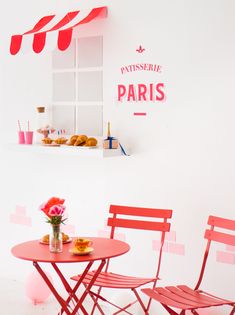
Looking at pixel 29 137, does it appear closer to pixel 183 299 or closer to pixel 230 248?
pixel 230 248

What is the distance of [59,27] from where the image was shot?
5.30 m

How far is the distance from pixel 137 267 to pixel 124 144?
100 cm

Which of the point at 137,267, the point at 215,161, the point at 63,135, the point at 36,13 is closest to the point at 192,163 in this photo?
the point at 215,161

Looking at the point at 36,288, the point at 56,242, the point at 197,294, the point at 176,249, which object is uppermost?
the point at 56,242

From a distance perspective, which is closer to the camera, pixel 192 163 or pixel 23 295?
pixel 192 163

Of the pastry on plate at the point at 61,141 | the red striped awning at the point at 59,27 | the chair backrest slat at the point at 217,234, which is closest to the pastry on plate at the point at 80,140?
the pastry on plate at the point at 61,141

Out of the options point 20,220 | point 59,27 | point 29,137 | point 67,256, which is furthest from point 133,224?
point 59,27

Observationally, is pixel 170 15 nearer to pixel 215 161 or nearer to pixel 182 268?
pixel 215 161

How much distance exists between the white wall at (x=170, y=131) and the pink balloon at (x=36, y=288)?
574 mm

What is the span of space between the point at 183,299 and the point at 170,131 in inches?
54.8

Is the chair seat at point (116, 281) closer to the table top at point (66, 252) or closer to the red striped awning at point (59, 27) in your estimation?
the table top at point (66, 252)

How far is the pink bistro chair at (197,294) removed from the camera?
3867mm

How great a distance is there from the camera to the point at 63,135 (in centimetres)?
560

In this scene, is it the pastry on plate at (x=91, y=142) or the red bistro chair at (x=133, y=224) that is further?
the pastry on plate at (x=91, y=142)
